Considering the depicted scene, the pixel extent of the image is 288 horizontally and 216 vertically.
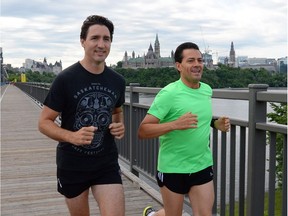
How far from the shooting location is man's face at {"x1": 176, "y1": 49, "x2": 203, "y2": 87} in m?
2.77

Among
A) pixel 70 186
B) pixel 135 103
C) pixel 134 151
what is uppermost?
pixel 135 103

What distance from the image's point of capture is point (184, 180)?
9.29ft

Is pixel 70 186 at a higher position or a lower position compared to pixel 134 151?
higher

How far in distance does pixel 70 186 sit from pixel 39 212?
74.4 inches

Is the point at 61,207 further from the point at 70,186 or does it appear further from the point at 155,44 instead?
the point at 155,44

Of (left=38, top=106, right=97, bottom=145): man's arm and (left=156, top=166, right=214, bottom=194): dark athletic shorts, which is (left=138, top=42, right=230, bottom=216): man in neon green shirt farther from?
(left=38, top=106, right=97, bottom=145): man's arm

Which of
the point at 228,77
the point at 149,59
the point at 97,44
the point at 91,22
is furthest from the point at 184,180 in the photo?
the point at 149,59

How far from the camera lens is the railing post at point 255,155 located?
2.78 metres

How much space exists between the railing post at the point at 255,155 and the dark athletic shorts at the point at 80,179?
946 millimetres

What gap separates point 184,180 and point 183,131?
0.34 metres

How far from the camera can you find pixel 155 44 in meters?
150

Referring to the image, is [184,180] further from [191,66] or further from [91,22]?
[91,22]

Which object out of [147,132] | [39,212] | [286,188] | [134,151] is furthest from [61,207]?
[286,188]

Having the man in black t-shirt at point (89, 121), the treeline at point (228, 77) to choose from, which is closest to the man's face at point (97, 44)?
the man in black t-shirt at point (89, 121)
